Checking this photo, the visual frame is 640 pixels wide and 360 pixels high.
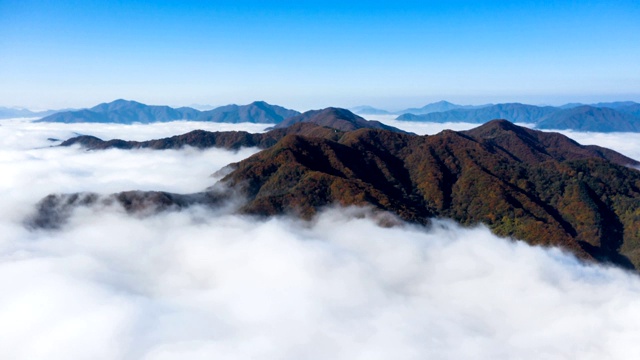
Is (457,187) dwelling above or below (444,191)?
above

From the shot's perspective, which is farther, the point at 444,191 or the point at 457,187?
the point at 457,187

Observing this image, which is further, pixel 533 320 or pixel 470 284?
pixel 470 284

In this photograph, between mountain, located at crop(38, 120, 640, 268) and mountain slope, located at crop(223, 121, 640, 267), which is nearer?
mountain, located at crop(38, 120, 640, 268)

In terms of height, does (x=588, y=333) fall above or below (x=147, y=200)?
below

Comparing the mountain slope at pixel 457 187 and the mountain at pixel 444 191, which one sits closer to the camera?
the mountain at pixel 444 191

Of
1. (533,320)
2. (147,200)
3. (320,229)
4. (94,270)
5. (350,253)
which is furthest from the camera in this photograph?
(147,200)

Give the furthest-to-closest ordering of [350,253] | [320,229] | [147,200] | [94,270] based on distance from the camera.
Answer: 1. [147,200]
2. [320,229]
3. [350,253]
4. [94,270]

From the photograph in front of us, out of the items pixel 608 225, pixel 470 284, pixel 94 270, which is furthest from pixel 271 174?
pixel 608 225

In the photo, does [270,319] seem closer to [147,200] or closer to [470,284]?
[470,284]
